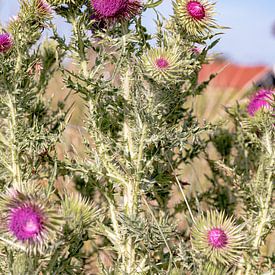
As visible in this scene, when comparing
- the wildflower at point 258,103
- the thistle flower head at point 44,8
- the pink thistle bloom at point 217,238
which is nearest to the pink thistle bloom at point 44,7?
the thistle flower head at point 44,8

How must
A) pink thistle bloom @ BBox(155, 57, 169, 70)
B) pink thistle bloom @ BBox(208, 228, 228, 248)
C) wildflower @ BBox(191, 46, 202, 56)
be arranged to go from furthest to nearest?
wildflower @ BBox(191, 46, 202, 56) < pink thistle bloom @ BBox(155, 57, 169, 70) < pink thistle bloom @ BBox(208, 228, 228, 248)

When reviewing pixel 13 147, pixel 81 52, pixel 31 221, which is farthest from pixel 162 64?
pixel 31 221

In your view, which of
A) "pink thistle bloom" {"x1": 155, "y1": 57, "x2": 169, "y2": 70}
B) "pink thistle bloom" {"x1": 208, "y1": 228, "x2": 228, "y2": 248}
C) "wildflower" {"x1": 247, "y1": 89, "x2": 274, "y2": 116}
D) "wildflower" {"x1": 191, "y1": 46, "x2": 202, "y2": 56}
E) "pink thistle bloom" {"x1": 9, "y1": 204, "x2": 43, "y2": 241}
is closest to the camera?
"pink thistle bloom" {"x1": 9, "y1": 204, "x2": 43, "y2": 241}

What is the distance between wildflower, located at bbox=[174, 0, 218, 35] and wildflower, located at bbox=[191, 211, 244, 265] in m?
0.61

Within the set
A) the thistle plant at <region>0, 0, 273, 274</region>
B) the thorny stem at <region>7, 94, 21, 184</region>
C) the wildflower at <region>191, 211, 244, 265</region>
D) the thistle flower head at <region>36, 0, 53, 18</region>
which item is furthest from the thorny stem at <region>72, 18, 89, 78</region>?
the wildflower at <region>191, 211, 244, 265</region>

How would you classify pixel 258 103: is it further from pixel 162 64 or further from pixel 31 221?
pixel 31 221

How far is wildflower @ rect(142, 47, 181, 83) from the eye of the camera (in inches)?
70.2

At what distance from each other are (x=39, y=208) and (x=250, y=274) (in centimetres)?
78

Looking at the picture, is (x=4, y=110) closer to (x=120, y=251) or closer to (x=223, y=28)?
(x=120, y=251)

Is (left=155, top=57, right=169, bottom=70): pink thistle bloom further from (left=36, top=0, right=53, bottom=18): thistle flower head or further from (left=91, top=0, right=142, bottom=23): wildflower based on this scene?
(left=36, top=0, right=53, bottom=18): thistle flower head

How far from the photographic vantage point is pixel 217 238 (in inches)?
60.9

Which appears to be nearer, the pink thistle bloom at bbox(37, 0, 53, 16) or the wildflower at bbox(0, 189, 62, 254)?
the wildflower at bbox(0, 189, 62, 254)

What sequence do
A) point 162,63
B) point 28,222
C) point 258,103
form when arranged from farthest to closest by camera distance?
point 258,103
point 162,63
point 28,222

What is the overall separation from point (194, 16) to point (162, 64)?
224 mm
